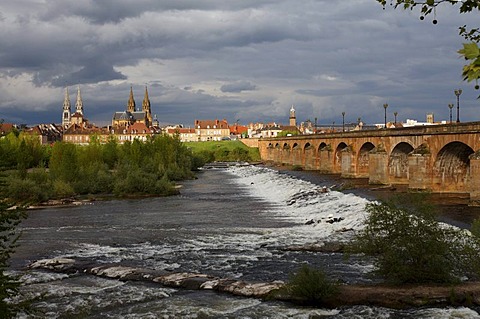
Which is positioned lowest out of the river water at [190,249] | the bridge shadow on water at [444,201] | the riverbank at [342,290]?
the river water at [190,249]

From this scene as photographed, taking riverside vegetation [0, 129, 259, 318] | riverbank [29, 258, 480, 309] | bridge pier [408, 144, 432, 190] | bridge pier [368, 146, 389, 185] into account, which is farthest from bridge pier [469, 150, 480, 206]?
riverside vegetation [0, 129, 259, 318]

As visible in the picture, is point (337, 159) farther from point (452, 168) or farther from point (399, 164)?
point (452, 168)

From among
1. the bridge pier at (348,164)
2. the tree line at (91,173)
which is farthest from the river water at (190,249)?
the bridge pier at (348,164)

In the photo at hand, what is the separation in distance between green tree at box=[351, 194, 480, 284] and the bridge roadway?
62.0 ft

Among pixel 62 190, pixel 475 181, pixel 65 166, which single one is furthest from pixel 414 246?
pixel 65 166

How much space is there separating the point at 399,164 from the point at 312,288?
4051cm

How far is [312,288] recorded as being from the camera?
17.4 metres

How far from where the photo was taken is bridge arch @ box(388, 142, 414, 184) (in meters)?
54.0

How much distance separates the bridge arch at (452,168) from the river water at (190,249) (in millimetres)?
8473

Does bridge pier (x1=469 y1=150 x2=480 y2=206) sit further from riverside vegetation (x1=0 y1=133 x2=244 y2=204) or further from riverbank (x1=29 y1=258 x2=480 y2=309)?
riverside vegetation (x1=0 y1=133 x2=244 y2=204)

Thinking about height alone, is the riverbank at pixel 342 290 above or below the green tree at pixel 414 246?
below

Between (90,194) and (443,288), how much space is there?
1879 inches

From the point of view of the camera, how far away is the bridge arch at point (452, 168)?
1724 inches

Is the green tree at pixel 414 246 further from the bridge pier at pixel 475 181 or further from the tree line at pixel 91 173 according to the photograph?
the tree line at pixel 91 173
